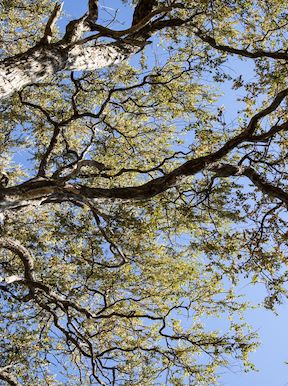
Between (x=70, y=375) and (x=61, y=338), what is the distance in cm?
84

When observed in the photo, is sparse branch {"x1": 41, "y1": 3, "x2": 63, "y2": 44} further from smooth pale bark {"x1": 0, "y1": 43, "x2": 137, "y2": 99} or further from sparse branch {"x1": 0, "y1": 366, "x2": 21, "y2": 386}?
sparse branch {"x1": 0, "y1": 366, "x2": 21, "y2": 386}

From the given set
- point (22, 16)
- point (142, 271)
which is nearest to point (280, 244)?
point (142, 271)

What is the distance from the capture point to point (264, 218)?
671 centimetres

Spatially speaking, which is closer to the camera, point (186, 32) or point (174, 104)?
point (186, 32)

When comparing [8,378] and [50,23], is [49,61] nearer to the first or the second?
[50,23]

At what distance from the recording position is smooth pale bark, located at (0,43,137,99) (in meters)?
5.44

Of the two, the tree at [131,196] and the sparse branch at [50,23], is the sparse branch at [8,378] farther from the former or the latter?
the sparse branch at [50,23]

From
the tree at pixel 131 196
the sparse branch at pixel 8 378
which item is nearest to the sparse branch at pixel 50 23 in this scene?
the tree at pixel 131 196

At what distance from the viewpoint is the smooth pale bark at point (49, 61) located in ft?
17.9

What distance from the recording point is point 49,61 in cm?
616

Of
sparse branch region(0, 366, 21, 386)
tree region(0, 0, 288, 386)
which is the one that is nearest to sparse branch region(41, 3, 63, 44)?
tree region(0, 0, 288, 386)

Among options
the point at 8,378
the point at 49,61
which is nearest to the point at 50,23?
the point at 49,61

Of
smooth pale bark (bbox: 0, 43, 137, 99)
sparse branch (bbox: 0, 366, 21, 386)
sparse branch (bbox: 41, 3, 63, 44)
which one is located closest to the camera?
smooth pale bark (bbox: 0, 43, 137, 99)

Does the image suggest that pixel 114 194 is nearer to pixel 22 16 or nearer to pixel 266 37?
pixel 266 37
